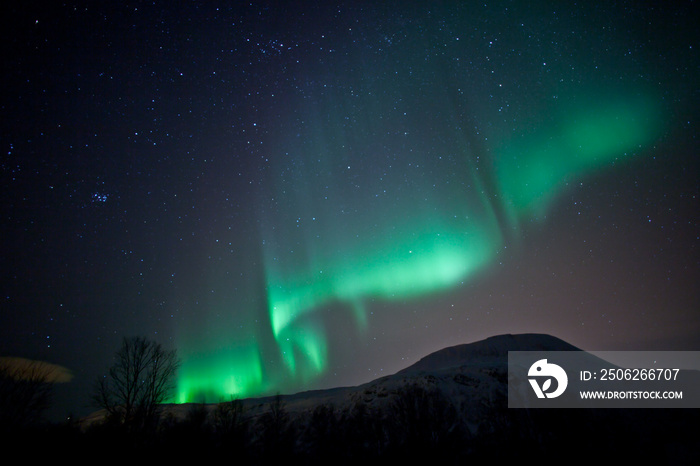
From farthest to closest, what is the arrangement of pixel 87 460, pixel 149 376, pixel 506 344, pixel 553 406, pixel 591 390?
pixel 506 344, pixel 591 390, pixel 553 406, pixel 149 376, pixel 87 460

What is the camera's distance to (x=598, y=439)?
65.1 metres

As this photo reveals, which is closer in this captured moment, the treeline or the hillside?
the treeline

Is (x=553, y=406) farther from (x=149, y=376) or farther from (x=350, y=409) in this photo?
(x=149, y=376)

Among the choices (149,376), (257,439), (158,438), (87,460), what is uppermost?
(149,376)

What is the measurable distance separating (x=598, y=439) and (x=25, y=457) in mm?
93817

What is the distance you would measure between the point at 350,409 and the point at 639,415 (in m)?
79.9

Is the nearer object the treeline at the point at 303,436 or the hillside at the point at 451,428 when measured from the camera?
the treeline at the point at 303,436

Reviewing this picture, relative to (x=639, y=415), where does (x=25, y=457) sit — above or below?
above

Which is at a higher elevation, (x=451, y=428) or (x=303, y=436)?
(x=451, y=428)

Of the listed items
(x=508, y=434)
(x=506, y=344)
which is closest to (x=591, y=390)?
(x=508, y=434)

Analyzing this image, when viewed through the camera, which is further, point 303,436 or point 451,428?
point 303,436

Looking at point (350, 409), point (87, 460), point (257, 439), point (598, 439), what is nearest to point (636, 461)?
point (598, 439)

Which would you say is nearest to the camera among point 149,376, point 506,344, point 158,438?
point 149,376

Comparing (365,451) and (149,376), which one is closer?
(149,376)
